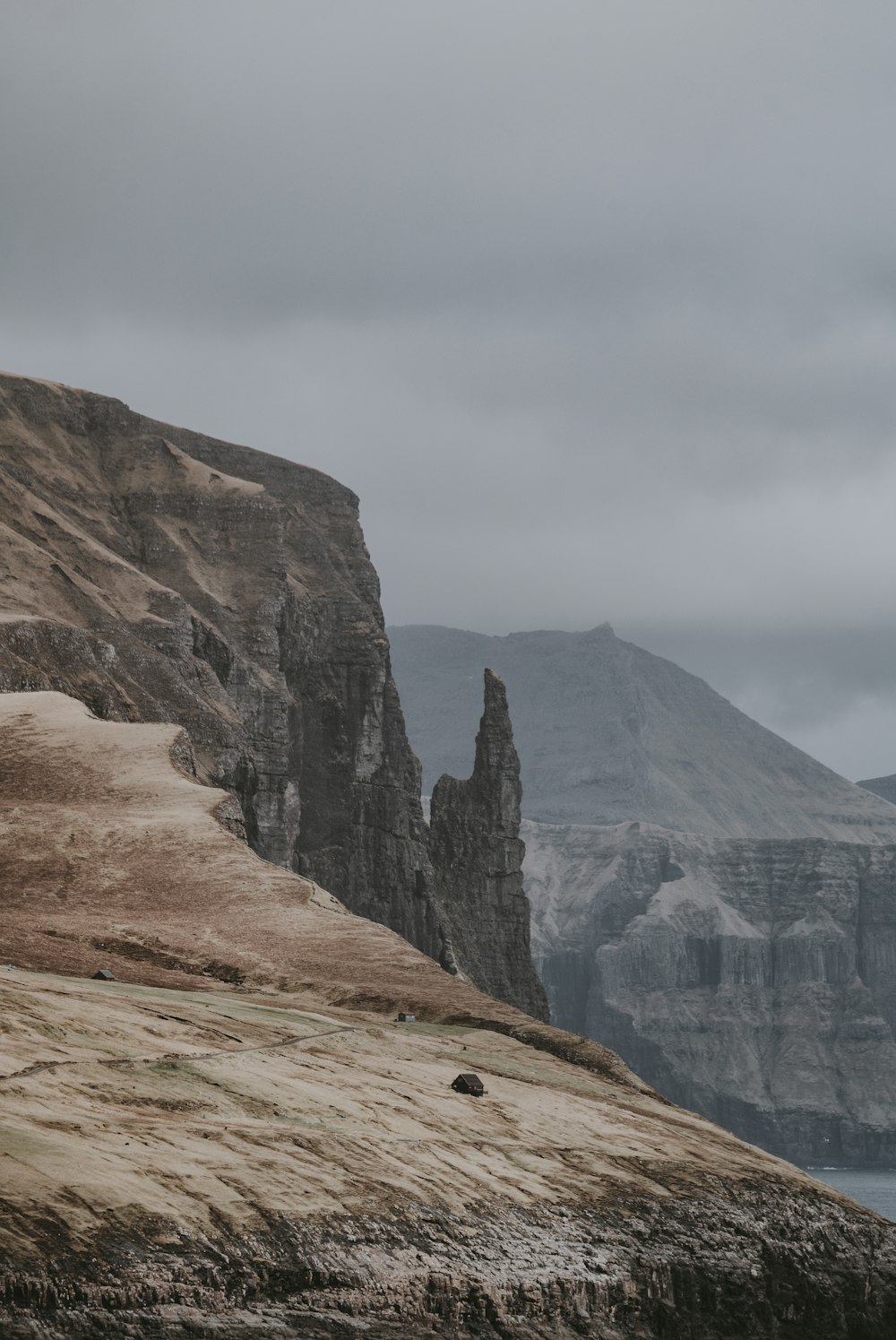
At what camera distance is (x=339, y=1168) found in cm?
3309

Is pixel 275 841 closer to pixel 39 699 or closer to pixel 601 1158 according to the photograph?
pixel 39 699

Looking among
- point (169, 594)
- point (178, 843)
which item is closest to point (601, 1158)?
point (178, 843)

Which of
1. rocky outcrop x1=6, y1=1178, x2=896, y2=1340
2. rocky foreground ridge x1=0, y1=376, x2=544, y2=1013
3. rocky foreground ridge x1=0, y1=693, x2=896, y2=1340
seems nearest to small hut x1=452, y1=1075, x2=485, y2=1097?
rocky foreground ridge x1=0, y1=693, x2=896, y2=1340

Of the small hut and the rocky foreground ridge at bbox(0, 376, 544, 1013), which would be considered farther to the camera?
the rocky foreground ridge at bbox(0, 376, 544, 1013)

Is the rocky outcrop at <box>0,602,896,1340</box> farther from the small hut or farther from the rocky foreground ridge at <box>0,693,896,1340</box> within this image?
the small hut

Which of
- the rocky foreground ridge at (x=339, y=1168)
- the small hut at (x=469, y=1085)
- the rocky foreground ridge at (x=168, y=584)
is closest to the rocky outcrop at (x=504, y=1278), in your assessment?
the rocky foreground ridge at (x=339, y=1168)

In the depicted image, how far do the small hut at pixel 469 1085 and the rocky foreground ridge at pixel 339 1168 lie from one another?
11.5 inches

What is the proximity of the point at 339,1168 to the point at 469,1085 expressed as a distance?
9.08 meters

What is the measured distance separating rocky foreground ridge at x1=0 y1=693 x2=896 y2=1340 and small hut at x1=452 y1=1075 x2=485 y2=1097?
293mm

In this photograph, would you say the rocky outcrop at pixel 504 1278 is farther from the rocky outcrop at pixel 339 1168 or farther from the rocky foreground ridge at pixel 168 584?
the rocky foreground ridge at pixel 168 584

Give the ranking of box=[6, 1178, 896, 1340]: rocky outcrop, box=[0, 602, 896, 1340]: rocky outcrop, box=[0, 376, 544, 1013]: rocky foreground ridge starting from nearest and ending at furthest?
box=[6, 1178, 896, 1340]: rocky outcrop → box=[0, 602, 896, 1340]: rocky outcrop → box=[0, 376, 544, 1013]: rocky foreground ridge

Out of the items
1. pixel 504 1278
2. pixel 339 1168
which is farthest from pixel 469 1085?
pixel 504 1278

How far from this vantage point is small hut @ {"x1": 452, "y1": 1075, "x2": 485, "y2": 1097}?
41.7 meters

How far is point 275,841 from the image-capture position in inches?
6467
